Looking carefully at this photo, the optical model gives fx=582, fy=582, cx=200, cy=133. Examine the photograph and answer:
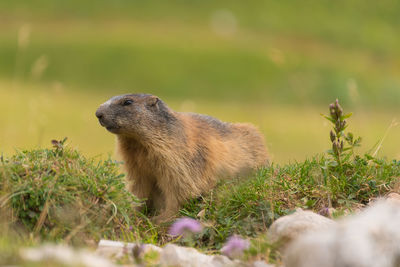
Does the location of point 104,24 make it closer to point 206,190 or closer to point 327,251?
point 206,190

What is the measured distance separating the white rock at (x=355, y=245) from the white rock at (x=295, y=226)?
0.67 metres

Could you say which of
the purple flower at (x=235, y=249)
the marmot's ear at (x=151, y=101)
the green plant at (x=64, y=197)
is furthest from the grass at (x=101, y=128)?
the purple flower at (x=235, y=249)

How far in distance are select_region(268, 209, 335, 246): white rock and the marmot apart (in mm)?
1700

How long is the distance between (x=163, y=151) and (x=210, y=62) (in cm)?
1638

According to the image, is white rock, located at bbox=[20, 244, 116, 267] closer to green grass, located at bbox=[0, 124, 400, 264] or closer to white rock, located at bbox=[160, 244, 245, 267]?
white rock, located at bbox=[160, 244, 245, 267]

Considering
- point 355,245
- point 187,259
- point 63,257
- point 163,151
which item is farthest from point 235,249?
point 163,151

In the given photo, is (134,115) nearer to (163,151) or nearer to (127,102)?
(127,102)

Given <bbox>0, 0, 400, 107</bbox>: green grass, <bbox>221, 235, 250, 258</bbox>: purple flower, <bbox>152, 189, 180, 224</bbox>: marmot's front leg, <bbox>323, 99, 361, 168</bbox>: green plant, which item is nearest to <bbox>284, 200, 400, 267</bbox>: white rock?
<bbox>221, 235, 250, 258</bbox>: purple flower

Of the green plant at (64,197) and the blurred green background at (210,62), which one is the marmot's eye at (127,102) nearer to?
the green plant at (64,197)

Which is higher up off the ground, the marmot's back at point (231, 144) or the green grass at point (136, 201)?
the marmot's back at point (231, 144)

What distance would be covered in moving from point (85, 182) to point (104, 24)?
2147 centimetres

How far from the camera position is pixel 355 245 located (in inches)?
109

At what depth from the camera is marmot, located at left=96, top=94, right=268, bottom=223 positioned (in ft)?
18.4

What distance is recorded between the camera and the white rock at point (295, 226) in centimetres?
379
